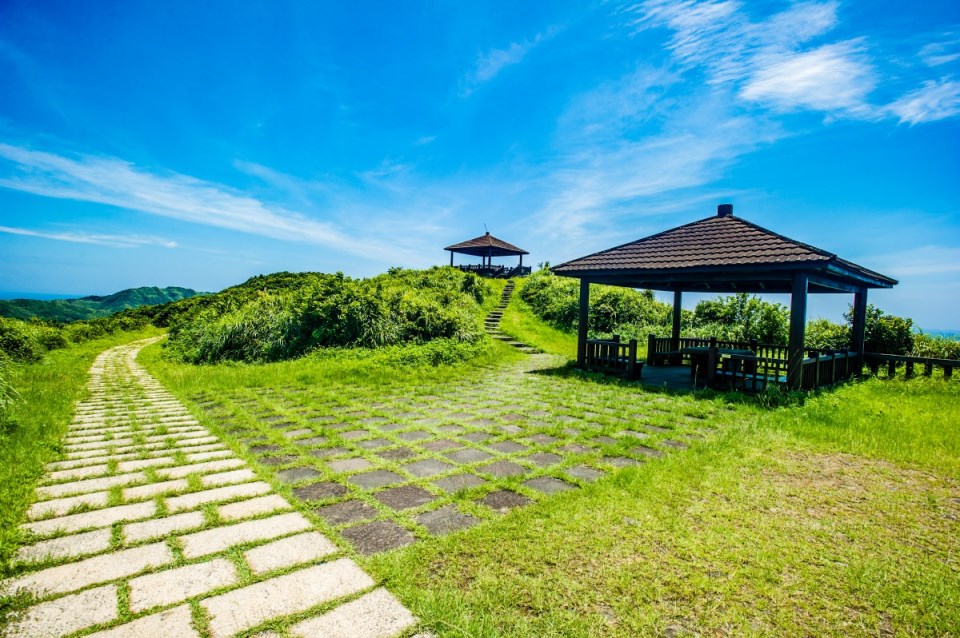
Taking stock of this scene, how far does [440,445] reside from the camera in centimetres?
471

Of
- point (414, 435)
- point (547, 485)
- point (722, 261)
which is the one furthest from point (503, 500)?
point (722, 261)

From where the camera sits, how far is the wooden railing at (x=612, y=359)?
30.9ft

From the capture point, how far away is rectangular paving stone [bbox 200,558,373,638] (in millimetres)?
1980

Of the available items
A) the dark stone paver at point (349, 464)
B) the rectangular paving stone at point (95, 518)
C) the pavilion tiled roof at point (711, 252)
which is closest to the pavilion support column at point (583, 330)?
the pavilion tiled roof at point (711, 252)

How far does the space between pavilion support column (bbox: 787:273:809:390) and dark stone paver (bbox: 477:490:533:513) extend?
6.48 m

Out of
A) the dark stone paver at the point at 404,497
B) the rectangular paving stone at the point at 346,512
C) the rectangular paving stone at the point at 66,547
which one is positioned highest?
the dark stone paver at the point at 404,497

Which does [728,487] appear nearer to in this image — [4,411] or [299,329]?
[4,411]

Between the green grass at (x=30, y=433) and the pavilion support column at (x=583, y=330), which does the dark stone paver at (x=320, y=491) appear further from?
the pavilion support column at (x=583, y=330)

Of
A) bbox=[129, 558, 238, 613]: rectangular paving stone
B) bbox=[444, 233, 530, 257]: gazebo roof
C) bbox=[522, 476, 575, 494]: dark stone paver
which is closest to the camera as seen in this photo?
bbox=[129, 558, 238, 613]: rectangular paving stone

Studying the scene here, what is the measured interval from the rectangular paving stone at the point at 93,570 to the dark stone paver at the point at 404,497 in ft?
4.31

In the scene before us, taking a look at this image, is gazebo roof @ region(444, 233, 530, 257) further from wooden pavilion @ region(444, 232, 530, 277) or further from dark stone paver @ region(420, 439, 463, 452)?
dark stone paver @ region(420, 439, 463, 452)

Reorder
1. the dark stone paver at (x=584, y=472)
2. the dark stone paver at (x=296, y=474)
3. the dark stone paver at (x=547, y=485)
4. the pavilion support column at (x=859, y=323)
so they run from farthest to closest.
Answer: the pavilion support column at (x=859, y=323), the dark stone paver at (x=584, y=472), the dark stone paver at (x=296, y=474), the dark stone paver at (x=547, y=485)

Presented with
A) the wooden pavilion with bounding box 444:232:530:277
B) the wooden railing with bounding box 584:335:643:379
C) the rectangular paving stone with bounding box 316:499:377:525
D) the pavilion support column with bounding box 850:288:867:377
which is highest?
the wooden pavilion with bounding box 444:232:530:277

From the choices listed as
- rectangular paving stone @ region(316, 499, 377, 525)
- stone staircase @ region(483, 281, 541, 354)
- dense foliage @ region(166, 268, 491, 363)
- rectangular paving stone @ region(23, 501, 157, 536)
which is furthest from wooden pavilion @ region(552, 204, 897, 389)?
rectangular paving stone @ region(23, 501, 157, 536)
